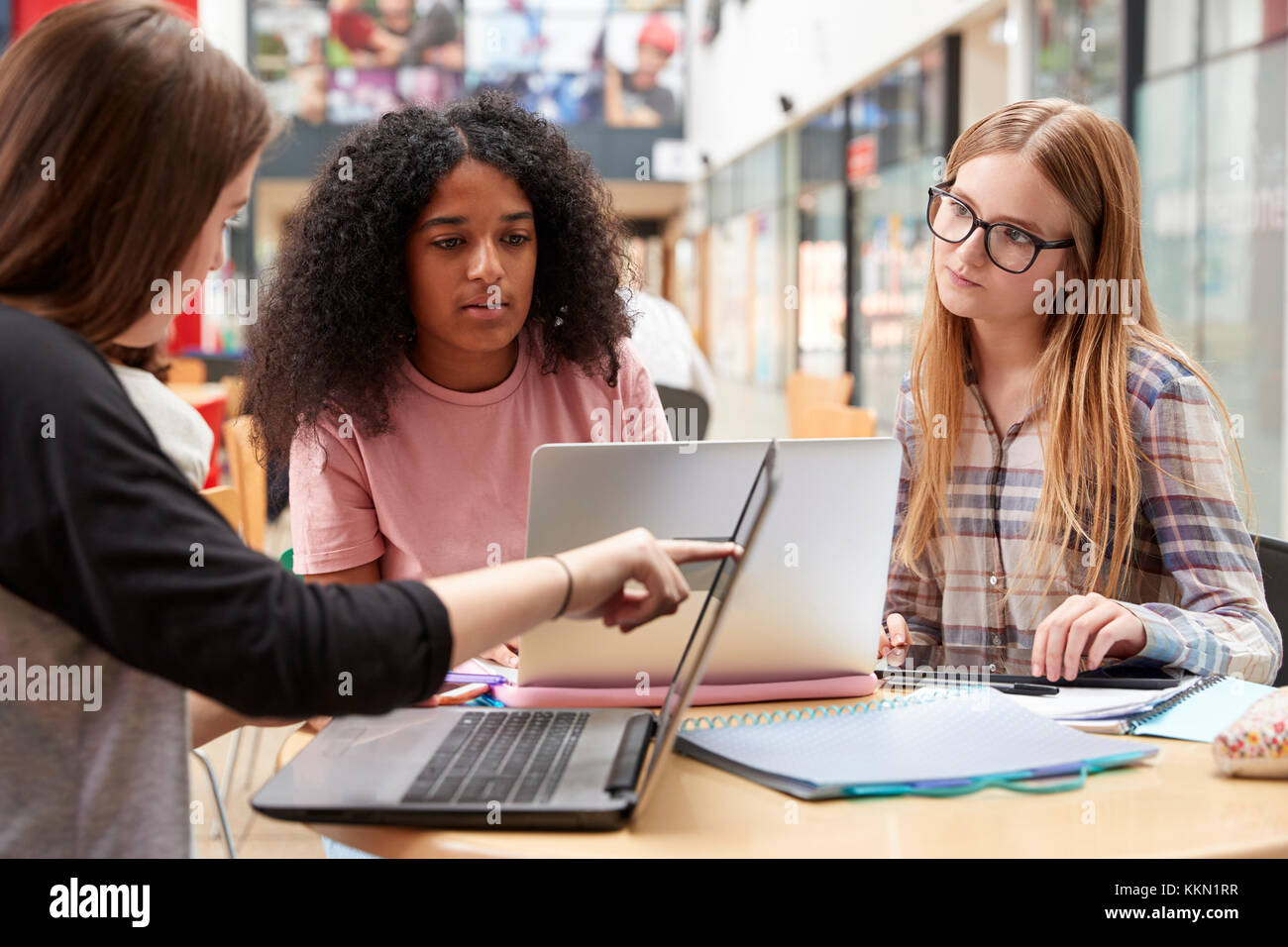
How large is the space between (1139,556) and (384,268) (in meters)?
1.16

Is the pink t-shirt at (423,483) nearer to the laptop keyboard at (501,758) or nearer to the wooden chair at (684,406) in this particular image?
the laptop keyboard at (501,758)

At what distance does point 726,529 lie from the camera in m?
1.27

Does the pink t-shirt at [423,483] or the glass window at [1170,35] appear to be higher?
the glass window at [1170,35]

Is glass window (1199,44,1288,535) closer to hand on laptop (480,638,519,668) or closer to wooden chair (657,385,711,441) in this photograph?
wooden chair (657,385,711,441)

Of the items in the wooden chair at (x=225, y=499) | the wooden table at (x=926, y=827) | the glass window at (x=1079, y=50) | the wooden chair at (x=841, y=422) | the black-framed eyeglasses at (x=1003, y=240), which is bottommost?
the wooden table at (x=926, y=827)

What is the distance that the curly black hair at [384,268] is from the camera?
180 centimetres

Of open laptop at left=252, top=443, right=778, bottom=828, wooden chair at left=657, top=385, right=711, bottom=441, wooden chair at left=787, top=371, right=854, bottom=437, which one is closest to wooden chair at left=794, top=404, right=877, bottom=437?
wooden chair at left=657, top=385, right=711, bottom=441

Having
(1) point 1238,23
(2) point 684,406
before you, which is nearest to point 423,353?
(2) point 684,406

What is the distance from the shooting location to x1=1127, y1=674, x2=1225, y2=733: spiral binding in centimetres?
129

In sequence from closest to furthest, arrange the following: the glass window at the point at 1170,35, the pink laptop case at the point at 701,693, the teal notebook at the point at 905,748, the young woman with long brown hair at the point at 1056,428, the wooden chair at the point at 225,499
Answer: the teal notebook at the point at 905,748 < the pink laptop case at the point at 701,693 < the young woman with long brown hair at the point at 1056,428 < the wooden chair at the point at 225,499 < the glass window at the point at 1170,35

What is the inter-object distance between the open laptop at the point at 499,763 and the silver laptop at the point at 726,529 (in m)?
0.03

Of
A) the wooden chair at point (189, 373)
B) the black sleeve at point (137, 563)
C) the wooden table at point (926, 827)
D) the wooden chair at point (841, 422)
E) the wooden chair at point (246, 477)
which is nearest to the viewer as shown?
the black sleeve at point (137, 563)

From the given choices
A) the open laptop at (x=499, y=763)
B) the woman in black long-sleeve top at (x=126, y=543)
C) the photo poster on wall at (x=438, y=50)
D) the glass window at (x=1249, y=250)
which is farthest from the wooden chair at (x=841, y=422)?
the photo poster on wall at (x=438, y=50)

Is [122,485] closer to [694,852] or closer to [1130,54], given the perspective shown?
[694,852]
